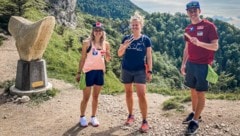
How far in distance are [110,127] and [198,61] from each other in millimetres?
2855

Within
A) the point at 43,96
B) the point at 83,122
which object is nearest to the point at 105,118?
the point at 83,122

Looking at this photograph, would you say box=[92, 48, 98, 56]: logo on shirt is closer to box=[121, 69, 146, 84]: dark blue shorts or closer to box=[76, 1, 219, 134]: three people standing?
box=[76, 1, 219, 134]: three people standing

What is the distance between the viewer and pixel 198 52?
7.75m

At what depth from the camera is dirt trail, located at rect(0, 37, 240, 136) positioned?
855 cm

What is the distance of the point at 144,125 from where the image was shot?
27.6 feet

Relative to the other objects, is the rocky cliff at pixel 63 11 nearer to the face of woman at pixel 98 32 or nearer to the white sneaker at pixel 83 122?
the white sneaker at pixel 83 122

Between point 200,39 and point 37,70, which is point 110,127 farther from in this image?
point 37,70

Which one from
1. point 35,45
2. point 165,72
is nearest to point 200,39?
point 35,45

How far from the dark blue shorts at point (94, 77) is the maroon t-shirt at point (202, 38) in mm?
2170

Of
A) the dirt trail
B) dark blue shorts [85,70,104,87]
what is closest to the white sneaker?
the dirt trail

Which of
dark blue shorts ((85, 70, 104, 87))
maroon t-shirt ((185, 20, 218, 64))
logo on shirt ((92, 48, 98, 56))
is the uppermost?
maroon t-shirt ((185, 20, 218, 64))

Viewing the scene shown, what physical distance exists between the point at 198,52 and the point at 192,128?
1785 mm

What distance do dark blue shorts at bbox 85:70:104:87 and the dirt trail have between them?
1.21 m

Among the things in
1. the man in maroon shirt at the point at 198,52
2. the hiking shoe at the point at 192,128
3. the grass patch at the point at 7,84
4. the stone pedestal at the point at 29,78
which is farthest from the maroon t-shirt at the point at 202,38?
the grass patch at the point at 7,84
